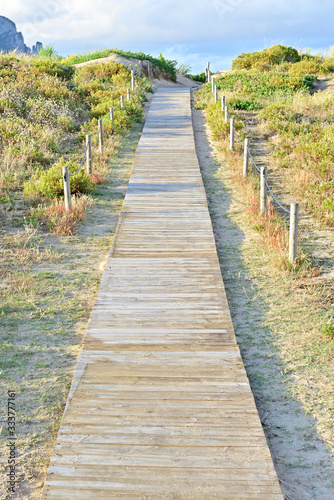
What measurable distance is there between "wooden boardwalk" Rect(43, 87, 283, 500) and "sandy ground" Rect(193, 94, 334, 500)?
24cm

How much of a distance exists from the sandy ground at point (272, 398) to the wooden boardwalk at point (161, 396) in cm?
24

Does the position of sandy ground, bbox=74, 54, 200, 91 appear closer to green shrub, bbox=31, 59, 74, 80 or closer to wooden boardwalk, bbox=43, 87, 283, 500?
green shrub, bbox=31, 59, 74, 80

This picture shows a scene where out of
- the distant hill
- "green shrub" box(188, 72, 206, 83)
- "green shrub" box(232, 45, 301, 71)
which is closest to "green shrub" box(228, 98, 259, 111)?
"green shrub" box(232, 45, 301, 71)

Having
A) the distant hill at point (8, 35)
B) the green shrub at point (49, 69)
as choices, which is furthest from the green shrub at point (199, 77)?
the distant hill at point (8, 35)

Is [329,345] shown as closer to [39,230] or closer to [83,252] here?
[83,252]

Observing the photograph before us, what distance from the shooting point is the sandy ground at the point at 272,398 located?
3658mm

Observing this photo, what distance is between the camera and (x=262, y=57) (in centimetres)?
3094

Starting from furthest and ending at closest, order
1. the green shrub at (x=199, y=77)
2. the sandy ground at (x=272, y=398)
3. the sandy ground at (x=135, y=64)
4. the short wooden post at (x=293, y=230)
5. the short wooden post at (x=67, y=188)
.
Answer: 1. the green shrub at (x=199, y=77)
2. the sandy ground at (x=135, y=64)
3. the short wooden post at (x=67, y=188)
4. the short wooden post at (x=293, y=230)
5. the sandy ground at (x=272, y=398)

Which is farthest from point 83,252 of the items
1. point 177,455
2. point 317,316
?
point 177,455

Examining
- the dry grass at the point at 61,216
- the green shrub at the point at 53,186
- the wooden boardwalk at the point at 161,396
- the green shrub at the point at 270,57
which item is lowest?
the wooden boardwalk at the point at 161,396

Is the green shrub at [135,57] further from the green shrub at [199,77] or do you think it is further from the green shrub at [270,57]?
the green shrub at [270,57]

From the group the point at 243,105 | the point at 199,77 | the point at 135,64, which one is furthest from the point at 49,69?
the point at 199,77

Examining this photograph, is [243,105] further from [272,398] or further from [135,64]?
[272,398]

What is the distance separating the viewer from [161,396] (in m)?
4.25
